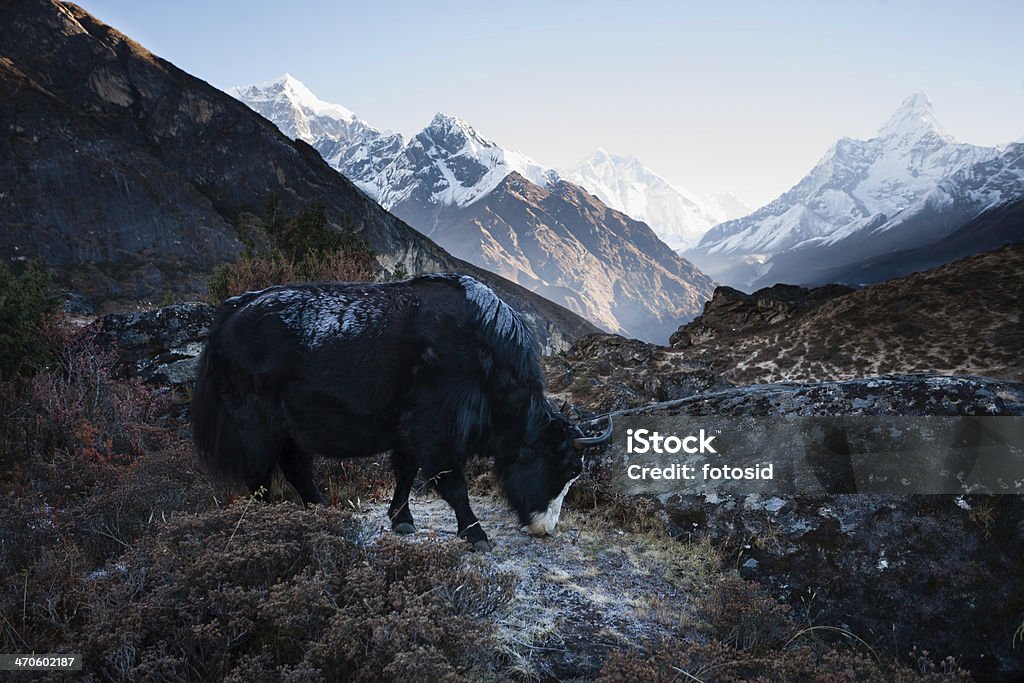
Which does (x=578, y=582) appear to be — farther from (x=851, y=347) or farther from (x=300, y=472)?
(x=851, y=347)

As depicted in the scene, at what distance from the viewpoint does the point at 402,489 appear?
16.7 ft

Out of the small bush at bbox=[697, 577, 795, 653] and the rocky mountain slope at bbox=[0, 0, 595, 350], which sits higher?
the rocky mountain slope at bbox=[0, 0, 595, 350]

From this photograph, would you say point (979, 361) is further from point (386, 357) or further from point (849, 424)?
point (386, 357)

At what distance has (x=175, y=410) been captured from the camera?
313 inches

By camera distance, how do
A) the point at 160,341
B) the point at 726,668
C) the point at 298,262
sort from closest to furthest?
the point at 726,668
the point at 160,341
the point at 298,262

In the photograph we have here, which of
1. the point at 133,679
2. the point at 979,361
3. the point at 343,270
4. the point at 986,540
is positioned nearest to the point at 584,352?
the point at 343,270

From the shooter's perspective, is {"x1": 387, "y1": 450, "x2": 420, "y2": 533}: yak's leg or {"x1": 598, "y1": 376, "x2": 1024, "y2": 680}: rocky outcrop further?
{"x1": 387, "y1": 450, "x2": 420, "y2": 533}: yak's leg

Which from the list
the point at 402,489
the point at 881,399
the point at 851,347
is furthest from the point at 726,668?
the point at 851,347

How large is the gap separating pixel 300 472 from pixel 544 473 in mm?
2207

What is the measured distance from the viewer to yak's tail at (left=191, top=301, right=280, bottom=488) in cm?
443

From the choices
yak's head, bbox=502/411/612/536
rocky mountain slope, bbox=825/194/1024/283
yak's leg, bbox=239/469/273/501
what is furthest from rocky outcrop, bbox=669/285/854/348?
rocky mountain slope, bbox=825/194/1024/283

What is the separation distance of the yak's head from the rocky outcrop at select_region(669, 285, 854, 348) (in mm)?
18424

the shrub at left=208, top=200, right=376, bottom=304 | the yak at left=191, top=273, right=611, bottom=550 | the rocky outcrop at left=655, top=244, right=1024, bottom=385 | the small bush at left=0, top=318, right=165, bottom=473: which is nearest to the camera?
the yak at left=191, top=273, right=611, bottom=550

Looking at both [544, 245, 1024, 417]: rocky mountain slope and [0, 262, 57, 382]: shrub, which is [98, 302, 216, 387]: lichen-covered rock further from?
[544, 245, 1024, 417]: rocky mountain slope
